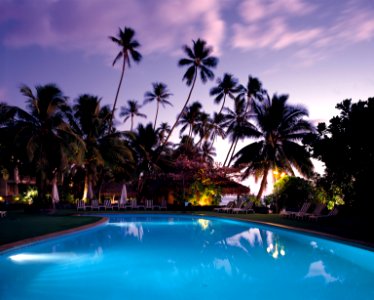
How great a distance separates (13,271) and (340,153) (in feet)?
40.6

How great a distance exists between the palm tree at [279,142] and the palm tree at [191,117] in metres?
14.5

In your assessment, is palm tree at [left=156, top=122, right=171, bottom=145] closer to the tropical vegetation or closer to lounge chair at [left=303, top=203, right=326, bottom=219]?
the tropical vegetation

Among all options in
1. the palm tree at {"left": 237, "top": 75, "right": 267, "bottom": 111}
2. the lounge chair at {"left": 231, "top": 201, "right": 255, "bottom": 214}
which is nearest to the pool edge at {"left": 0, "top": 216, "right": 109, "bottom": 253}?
the lounge chair at {"left": 231, "top": 201, "right": 255, "bottom": 214}

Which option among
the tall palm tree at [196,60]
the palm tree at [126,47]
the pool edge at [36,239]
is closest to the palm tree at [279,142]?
the tall palm tree at [196,60]

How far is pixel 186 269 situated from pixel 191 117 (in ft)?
113

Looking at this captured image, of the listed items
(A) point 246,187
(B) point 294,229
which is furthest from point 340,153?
(A) point 246,187

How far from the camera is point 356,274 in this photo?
727 centimetres

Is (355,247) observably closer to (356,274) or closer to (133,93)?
(356,274)

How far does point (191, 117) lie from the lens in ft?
136

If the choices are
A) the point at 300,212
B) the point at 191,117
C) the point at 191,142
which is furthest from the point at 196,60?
the point at 300,212

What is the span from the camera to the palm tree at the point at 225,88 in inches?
1372

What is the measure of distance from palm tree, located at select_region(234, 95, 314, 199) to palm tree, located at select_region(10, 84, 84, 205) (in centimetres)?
1350

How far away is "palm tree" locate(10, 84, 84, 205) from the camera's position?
830 inches

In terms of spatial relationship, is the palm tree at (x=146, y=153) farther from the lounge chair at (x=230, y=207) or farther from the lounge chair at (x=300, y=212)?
the lounge chair at (x=300, y=212)
